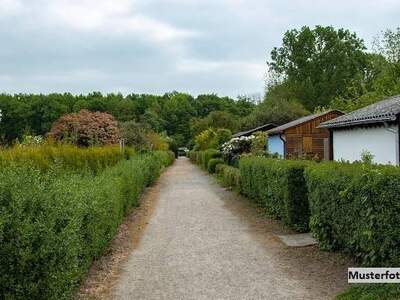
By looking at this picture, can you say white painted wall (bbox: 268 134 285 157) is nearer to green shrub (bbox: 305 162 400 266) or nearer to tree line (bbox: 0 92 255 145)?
tree line (bbox: 0 92 255 145)

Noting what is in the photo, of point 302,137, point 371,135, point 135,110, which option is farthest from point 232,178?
point 135,110

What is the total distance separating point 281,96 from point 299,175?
61014mm

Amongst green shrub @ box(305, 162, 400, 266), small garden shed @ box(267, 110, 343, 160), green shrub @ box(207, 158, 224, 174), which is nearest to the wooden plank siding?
small garden shed @ box(267, 110, 343, 160)

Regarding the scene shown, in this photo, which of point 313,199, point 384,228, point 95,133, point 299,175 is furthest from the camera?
point 95,133

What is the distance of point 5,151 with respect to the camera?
13188mm

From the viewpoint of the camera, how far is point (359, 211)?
6801 millimetres

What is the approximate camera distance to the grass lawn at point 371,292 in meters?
5.54

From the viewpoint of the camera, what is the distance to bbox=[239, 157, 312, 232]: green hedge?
11.0 m

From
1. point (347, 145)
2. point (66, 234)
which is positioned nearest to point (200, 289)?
point (66, 234)

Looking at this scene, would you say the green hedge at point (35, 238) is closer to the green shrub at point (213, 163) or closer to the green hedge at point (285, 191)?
the green hedge at point (285, 191)

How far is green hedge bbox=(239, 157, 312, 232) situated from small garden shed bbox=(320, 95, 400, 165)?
2.98m

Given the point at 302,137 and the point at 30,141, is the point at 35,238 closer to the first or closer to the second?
the point at 30,141

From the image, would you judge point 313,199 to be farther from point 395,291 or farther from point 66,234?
point 66,234

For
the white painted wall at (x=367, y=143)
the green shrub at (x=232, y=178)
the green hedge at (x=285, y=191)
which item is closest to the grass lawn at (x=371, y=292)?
the green hedge at (x=285, y=191)
